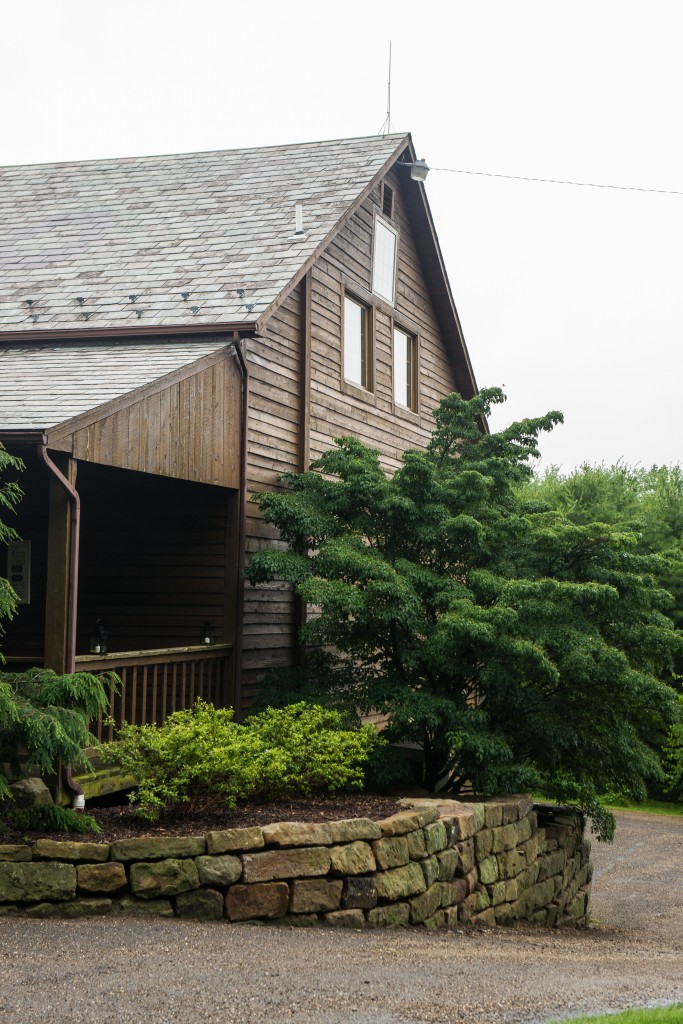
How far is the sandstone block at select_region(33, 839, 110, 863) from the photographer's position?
795cm

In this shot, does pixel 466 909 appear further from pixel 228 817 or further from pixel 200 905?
pixel 200 905

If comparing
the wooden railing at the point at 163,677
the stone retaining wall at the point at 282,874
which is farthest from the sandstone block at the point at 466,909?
the wooden railing at the point at 163,677

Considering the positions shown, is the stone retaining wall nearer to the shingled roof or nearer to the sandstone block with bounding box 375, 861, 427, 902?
the sandstone block with bounding box 375, 861, 427, 902

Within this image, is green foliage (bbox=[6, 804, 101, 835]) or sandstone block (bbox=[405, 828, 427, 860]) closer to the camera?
green foliage (bbox=[6, 804, 101, 835])

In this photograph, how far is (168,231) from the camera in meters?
15.0

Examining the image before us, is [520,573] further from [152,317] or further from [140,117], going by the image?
[140,117]

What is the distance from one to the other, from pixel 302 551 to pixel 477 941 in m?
4.79

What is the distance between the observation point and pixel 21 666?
1205cm

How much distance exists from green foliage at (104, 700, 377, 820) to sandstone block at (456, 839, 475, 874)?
1.04 metres

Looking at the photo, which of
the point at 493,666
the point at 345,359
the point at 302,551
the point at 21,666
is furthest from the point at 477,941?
the point at 345,359

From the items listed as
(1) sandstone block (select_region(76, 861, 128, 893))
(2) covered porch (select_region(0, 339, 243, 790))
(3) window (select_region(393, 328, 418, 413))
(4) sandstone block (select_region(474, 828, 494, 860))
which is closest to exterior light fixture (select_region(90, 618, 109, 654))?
(2) covered porch (select_region(0, 339, 243, 790))

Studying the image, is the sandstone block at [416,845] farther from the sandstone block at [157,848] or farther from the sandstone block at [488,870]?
the sandstone block at [157,848]

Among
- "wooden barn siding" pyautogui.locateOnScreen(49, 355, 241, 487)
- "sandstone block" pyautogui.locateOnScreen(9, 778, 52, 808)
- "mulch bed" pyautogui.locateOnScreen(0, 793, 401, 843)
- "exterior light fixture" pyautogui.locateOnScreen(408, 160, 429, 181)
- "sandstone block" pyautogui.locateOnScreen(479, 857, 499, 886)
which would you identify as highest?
"exterior light fixture" pyautogui.locateOnScreen(408, 160, 429, 181)

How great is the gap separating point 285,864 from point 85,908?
4.70 ft
